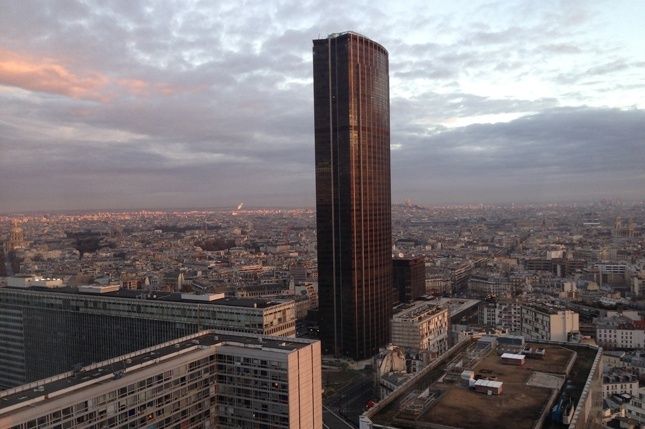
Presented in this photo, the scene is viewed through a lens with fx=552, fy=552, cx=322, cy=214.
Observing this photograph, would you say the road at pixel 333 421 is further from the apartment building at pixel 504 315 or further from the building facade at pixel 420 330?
the apartment building at pixel 504 315

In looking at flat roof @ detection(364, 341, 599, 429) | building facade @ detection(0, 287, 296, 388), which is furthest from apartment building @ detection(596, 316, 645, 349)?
building facade @ detection(0, 287, 296, 388)

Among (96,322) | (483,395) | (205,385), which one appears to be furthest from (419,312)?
(483,395)

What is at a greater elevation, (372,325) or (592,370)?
(592,370)

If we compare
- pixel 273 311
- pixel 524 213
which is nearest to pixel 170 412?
pixel 273 311

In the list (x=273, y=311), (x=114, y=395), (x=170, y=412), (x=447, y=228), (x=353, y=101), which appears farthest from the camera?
(x=447, y=228)

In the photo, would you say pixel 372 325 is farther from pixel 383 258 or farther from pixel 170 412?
pixel 170 412

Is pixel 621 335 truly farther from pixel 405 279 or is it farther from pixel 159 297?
pixel 159 297
